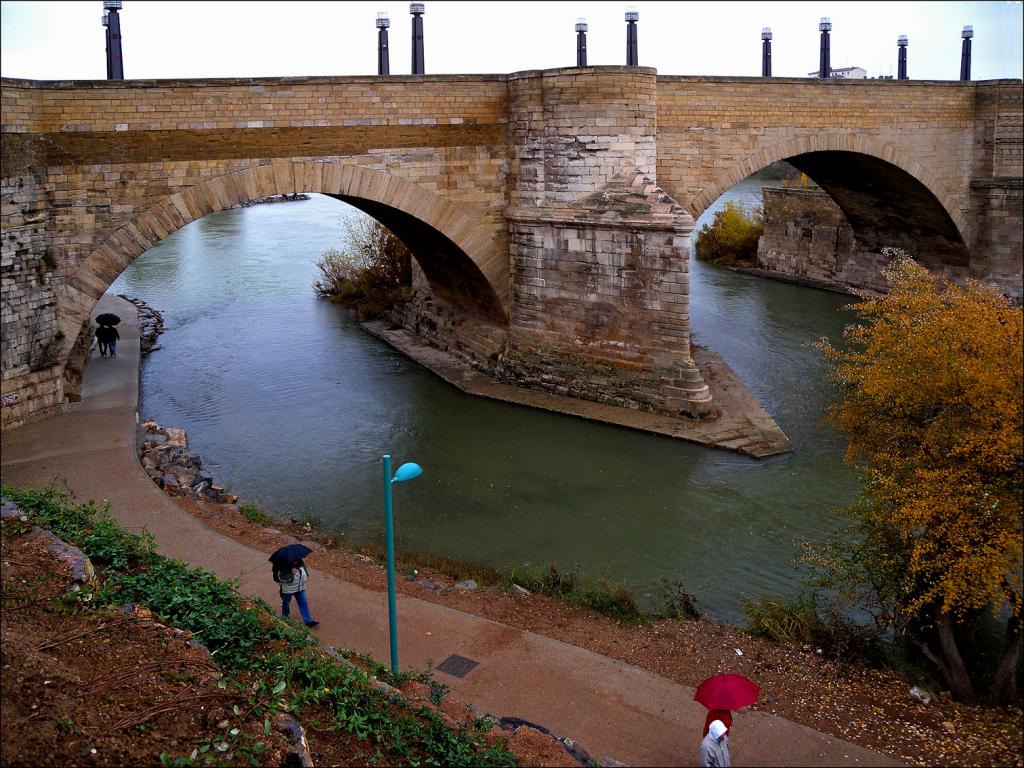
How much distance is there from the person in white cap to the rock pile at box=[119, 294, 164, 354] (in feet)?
56.3

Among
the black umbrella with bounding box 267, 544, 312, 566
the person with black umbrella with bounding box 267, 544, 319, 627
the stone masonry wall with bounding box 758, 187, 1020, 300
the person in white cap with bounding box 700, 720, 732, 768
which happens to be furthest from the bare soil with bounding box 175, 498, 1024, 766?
the stone masonry wall with bounding box 758, 187, 1020, 300

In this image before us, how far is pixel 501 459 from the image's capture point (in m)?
15.3

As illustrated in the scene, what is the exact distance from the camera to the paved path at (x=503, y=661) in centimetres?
728

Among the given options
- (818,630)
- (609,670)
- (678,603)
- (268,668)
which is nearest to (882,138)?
(678,603)

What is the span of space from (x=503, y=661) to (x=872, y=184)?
19.6 metres

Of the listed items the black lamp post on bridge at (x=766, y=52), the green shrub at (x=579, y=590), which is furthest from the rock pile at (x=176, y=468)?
the black lamp post on bridge at (x=766, y=52)

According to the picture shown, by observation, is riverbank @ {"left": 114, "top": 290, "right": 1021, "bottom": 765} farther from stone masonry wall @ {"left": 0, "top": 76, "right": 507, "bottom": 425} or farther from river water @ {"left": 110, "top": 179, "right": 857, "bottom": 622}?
stone masonry wall @ {"left": 0, "top": 76, "right": 507, "bottom": 425}

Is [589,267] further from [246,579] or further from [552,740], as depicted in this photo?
[552,740]

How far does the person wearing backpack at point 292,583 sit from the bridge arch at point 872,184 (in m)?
12.4

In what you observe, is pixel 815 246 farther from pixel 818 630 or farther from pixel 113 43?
pixel 818 630

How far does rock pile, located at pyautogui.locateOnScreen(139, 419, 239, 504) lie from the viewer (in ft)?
42.1

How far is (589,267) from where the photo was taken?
678 inches

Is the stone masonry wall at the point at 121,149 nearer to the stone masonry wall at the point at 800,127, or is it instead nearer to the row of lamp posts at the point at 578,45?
the row of lamp posts at the point at 578,45

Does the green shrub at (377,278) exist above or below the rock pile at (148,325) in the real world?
above
